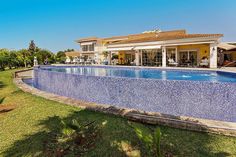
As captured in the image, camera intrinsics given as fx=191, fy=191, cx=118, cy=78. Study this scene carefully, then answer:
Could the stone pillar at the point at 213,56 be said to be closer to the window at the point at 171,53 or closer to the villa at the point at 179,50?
the villa at the point at 179,50

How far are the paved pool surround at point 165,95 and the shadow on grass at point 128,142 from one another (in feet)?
8.83

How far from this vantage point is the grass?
4594mm

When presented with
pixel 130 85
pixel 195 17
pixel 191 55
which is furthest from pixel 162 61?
pixel 130 85

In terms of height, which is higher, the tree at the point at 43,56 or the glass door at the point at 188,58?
the tree at the point at 43,56

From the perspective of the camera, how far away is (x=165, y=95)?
8.62 meters

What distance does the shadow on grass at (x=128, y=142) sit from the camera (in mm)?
4539

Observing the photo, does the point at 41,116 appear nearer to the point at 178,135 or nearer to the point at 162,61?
the point at 178,135

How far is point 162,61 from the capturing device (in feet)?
112

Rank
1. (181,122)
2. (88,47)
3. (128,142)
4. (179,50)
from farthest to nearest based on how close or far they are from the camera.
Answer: (88,47), (179,50), (181,122), (128,142)

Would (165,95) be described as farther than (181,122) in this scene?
Yes

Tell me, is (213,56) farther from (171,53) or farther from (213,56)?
(171,53)

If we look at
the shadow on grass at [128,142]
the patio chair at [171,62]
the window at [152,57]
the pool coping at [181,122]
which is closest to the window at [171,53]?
the patio chair at [171,62]

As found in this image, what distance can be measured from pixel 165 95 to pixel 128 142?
4.09 m

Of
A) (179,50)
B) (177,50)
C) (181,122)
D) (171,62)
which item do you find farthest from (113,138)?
(179,50)
